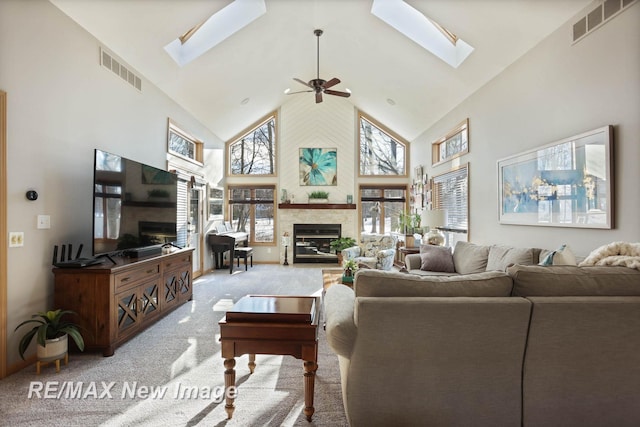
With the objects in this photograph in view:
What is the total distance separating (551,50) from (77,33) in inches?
187

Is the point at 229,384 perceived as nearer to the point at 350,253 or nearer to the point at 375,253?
the point at 350,253

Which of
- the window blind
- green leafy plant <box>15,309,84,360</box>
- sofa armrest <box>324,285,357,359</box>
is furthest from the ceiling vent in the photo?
green leafy plant <box>15,309,84,360</box>

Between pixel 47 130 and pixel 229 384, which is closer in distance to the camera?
pixel 229 384

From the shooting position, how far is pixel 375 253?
614 cm

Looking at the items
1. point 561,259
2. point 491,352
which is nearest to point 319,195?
point 561,259

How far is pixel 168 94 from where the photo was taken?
4.94 metres

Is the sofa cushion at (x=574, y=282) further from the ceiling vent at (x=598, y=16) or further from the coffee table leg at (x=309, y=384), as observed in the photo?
the ceiling vent at (x=598, y=16)

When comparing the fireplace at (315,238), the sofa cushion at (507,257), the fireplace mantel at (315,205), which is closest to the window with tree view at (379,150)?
the fireplace mantel at (315,205)

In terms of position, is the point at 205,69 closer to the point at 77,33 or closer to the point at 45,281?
the point at 77,33

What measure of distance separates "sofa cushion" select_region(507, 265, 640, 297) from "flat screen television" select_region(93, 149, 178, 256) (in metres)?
3.33

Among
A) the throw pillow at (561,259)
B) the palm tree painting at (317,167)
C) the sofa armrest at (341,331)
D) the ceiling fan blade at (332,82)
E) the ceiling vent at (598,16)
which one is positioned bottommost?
the sofa armrest at (341,331)

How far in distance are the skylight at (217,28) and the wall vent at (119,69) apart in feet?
2.14

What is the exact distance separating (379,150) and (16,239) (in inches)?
290

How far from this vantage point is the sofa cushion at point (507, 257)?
10.3 feet
